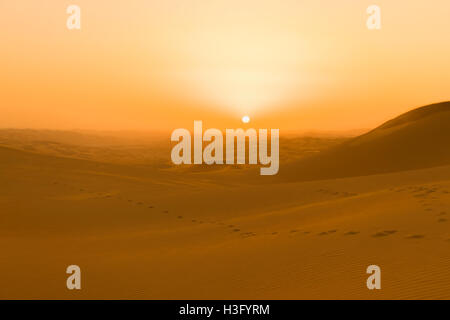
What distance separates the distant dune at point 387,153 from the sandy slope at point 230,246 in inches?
682

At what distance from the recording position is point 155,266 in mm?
8125

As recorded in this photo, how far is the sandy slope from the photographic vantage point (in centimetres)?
645

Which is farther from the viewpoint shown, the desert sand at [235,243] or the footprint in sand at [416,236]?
the footprint in sand at [416,236]

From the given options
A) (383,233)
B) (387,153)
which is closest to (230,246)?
(383,233)

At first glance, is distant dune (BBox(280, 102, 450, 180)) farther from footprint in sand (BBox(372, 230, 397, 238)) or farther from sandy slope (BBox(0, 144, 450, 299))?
footprint in sand (BBox(372, 230, 397, 238))

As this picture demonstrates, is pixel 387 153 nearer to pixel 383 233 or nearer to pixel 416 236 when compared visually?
pixel 383 233

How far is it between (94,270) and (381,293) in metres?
5.09

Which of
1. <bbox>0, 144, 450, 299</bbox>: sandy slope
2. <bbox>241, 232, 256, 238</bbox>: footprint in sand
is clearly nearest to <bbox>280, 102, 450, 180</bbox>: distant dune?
<bbox>0, 144, 450, 299</bbox>: sandy slope

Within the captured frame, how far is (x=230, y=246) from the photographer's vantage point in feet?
30.1

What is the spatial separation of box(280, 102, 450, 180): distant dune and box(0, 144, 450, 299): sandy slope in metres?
17.3

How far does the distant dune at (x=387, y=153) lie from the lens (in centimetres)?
3353

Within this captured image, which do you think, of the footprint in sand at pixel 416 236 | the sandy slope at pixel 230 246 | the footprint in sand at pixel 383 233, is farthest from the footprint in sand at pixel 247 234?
the footprint in sand at pixel 416 236

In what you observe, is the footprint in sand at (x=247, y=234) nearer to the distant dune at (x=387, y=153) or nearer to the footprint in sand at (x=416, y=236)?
the footprint in sand at (x=416, y=236)

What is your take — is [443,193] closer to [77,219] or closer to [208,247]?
[208,247]
